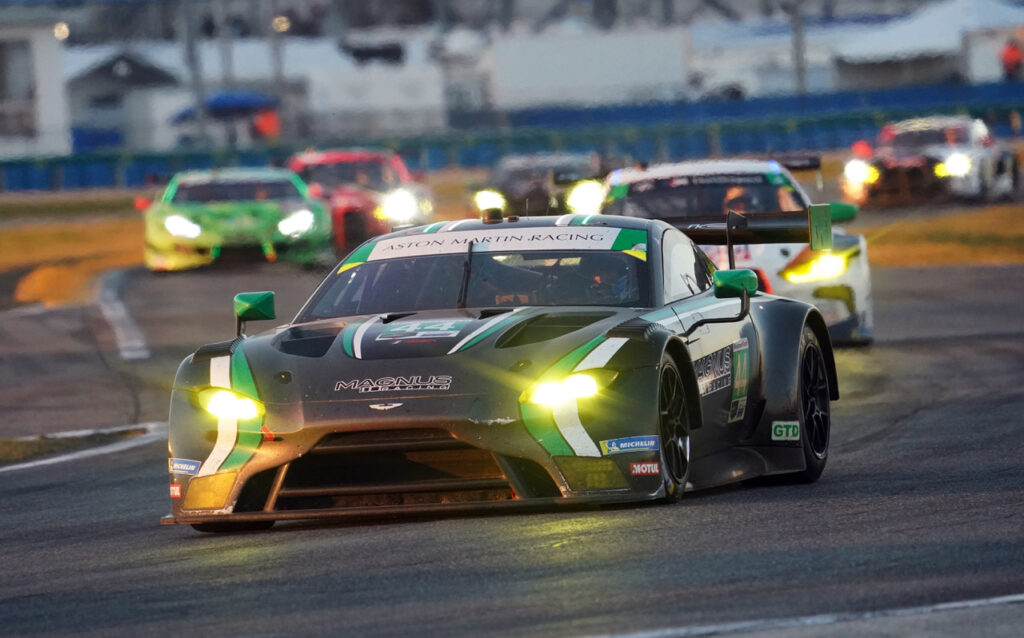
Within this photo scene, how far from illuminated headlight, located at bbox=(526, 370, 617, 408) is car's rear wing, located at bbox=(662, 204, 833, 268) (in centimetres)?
196

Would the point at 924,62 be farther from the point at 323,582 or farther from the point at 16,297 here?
the point at 323,582

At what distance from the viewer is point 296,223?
25.8 m

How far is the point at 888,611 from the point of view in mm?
5586

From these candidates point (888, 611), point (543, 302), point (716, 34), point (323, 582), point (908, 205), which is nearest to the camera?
point (888, 611)

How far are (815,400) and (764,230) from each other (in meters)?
1.57

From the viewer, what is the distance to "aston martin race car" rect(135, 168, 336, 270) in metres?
25.5

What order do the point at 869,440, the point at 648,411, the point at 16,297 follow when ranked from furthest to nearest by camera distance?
the point at 16,297, the point at 869,440, the point at 648,411

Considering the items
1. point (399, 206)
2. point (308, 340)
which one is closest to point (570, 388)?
point (308, 340)

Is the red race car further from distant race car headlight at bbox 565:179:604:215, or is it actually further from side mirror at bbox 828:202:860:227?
side mirror at bbox 828:202:860:227

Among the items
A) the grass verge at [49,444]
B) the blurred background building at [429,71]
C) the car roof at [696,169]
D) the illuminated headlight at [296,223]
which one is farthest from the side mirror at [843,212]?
the blurred background building at [429,71]

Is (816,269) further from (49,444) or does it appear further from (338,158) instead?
(338,158)

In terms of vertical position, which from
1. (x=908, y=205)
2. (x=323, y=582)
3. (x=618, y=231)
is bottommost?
(x=908, y=205)

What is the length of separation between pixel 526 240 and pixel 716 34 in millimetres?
74516

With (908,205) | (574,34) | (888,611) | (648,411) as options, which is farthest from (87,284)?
(574,34)
